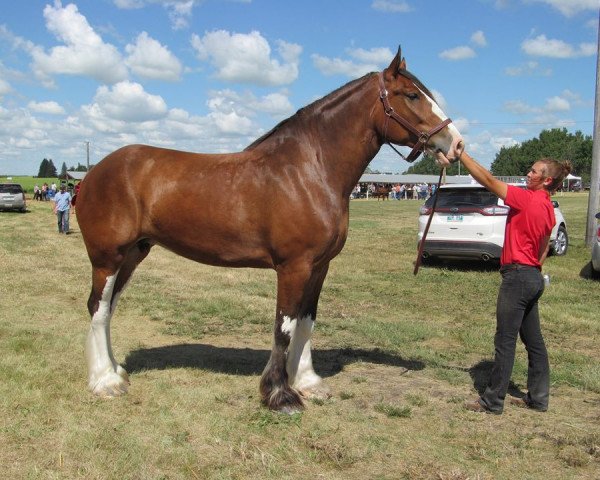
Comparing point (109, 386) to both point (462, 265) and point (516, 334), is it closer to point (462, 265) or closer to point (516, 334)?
point (516, 334)

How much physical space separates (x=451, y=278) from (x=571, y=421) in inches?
267

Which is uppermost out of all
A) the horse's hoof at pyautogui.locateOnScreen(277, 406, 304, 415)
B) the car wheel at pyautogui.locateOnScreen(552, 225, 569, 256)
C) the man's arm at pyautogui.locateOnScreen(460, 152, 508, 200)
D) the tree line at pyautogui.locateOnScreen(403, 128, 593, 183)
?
the tree line at pyautogui.locateOnScreen(403, 128, 593, 183)

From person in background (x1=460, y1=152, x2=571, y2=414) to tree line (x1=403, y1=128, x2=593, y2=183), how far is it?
368 feet

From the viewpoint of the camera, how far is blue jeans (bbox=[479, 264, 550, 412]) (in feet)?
14.7

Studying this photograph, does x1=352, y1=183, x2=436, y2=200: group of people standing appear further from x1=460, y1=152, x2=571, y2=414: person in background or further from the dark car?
x1=460, y1=152, x2=571, y2=414: person in background

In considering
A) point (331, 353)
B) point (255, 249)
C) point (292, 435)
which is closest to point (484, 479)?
point (292, 435)

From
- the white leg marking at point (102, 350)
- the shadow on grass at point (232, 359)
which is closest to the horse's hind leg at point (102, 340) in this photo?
the white leg marking at point (102, 350)

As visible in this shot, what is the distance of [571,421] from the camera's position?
4.41 meters

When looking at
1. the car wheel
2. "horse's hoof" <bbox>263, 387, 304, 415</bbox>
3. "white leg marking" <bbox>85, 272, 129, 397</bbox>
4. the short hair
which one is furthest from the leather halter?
the car wheel

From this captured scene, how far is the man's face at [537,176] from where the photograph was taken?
14.6 feet

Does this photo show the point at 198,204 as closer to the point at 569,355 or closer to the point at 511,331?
the point at 511,331

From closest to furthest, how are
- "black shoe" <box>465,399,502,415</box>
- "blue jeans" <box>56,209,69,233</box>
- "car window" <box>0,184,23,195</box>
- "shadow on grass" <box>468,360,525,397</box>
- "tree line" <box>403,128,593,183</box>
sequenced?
"black shoe" <box>465,399,502,415</box> → "shadow on grass" <box>468,360,525,397</box> → "blue jeans" <box>56,209,69,233</box> → "car window" <box>0,184,23,195</box> → "tree line" <box>403,128,593,183</box>

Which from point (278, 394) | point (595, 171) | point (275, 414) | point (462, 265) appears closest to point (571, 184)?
point (595, 171)

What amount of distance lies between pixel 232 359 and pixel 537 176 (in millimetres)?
3454
